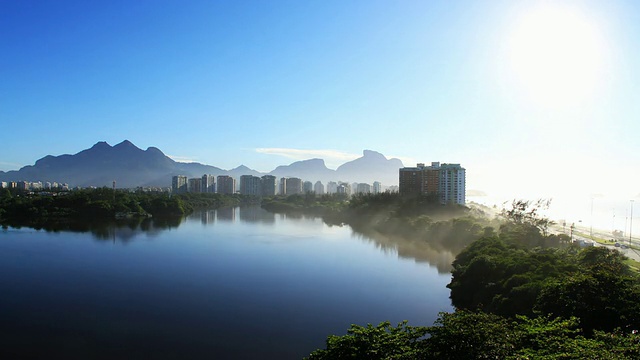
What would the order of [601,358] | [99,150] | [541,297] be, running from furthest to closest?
[99,150], [541,297], [601,358]

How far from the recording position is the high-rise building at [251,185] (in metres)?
74.6

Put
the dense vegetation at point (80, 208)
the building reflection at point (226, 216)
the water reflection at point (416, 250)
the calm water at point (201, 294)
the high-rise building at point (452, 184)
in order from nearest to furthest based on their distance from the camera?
the calm water at point (201, 294) → the water reflection at point (416, 250) → the dense vegetation at point (80, 208) → the high-rise building at point (452, 184) → the building reflection at point (226, 216)

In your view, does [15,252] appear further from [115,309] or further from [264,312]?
[264,312]

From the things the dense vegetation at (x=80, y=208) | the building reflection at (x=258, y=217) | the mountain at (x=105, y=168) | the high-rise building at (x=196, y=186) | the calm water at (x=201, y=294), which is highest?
the mountain at (x=105, y=168)

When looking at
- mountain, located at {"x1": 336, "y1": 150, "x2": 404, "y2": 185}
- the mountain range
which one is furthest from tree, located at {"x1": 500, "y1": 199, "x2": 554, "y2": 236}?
mountain, located at {"x1": 336, "y1": 150, "x2": 404, "y2": 185}

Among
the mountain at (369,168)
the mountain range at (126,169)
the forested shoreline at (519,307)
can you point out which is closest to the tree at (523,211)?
the forested shoreline at (519,307)

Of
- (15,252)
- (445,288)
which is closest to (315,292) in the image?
(445,288)

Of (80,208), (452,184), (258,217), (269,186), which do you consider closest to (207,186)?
(269,186)

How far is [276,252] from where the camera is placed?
18.1 meters

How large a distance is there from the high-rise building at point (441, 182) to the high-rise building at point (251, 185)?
145 ft

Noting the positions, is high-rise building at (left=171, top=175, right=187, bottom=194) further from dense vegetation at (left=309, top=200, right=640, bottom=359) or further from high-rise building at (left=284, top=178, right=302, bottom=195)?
dense vegetation at (left=309, top=200, right=640, bottom=359)

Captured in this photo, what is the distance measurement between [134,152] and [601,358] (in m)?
183

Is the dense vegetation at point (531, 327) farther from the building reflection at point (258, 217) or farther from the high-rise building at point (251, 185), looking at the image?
the high-rise building at point (251, 185)

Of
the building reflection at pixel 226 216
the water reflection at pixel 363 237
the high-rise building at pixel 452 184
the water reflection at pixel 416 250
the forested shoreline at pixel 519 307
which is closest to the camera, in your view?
the forested shoreline at pixel 519 307
